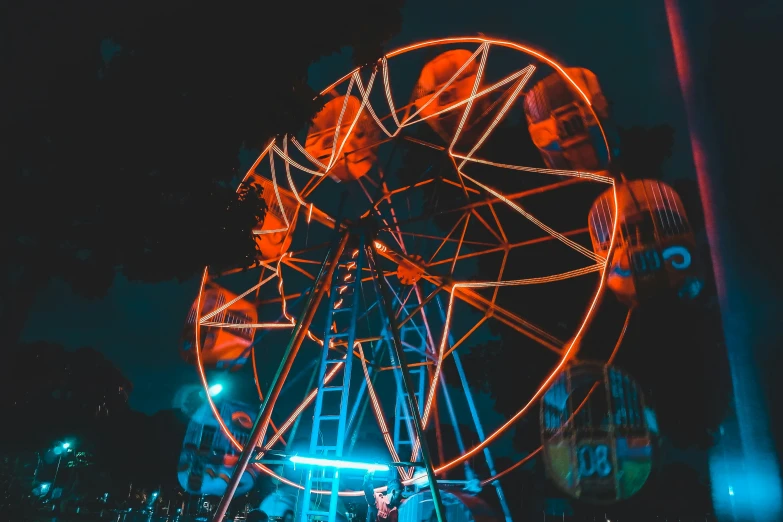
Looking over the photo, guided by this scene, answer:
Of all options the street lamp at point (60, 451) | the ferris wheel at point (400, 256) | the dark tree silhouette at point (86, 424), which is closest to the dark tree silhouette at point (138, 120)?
the ferris wheel at point (400, 256)

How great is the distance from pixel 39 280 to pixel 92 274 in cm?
56

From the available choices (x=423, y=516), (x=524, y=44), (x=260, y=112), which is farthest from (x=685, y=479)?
(x=260, y=112)

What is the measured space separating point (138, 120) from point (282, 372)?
3796mm

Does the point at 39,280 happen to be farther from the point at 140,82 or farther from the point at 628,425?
the point at 628,425

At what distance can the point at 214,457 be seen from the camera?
828cm

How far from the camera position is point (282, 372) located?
24.5 ft

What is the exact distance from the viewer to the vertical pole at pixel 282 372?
682cm

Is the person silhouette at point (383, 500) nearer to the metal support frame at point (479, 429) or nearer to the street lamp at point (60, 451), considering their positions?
the metal support frame at point (479, 429)

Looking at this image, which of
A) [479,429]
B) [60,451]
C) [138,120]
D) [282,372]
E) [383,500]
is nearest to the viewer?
[138,120]

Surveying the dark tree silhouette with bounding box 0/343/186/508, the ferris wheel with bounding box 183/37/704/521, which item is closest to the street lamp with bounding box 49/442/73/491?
the dark tree silhouette with bounding box 0/343/186/508

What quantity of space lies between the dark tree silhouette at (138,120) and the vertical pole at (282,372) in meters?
1.83

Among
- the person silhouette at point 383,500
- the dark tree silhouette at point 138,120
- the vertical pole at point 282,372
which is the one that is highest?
the dark tree silhouette at point 138,120

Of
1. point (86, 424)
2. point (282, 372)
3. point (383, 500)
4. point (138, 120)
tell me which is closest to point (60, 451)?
point (86, 424)

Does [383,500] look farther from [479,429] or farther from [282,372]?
[282,372]
